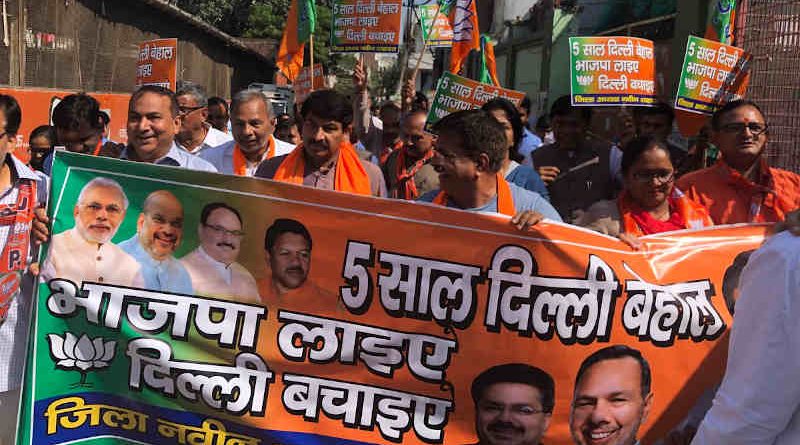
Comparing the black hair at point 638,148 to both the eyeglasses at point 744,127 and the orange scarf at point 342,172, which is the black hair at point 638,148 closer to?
the eyeglasses at point 744,127

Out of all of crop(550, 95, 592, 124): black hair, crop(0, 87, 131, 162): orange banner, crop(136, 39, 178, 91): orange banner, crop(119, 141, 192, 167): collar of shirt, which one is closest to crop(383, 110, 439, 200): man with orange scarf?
crop(550, 95, 592, 124): black hair

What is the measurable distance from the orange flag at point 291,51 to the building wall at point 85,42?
3979 millimetres

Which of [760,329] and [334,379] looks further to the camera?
[334,379]

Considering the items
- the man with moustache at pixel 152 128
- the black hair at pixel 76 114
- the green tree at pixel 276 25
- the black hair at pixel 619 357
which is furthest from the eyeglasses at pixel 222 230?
the green tree at pixel 276 25

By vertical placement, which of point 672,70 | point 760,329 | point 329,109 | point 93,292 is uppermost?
point 672,70

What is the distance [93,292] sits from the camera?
11.8 feet

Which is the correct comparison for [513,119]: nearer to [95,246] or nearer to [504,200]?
[504,200]

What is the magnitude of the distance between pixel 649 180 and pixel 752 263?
6.79ft

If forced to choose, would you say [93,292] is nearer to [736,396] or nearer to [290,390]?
[290,390]

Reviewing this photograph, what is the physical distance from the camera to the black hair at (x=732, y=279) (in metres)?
3.46

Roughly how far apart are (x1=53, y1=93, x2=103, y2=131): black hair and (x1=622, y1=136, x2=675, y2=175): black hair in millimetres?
2858

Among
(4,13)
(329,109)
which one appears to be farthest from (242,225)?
(4,13)

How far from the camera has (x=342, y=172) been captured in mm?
4598

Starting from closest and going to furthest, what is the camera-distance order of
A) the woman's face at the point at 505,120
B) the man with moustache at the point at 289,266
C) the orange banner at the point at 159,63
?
1. the man with moustache at the point at 289,266
2. the woman's face at the point at 505,120
3. the orange banner at the point at 159,63
